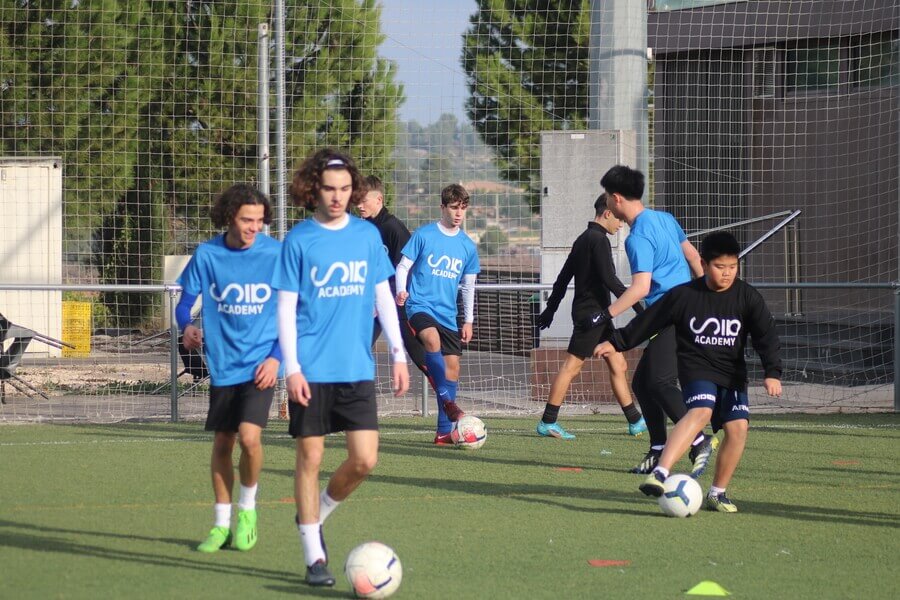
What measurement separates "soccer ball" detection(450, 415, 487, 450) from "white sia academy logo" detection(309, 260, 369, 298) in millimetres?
4134

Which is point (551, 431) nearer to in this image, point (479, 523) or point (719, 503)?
point (719, 503)

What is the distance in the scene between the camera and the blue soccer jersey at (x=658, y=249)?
7668 mm

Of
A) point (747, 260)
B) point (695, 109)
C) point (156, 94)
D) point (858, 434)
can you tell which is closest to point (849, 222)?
point (747, 260)

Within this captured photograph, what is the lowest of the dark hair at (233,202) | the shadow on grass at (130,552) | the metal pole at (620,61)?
the shadow on grass at (130,552)

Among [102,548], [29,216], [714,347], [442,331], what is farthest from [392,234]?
[29,216]

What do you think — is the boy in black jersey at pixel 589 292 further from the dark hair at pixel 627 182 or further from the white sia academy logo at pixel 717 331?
the white sia academy logo at pixel 717 331

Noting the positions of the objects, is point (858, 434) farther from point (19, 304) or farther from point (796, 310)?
point (19, 304)

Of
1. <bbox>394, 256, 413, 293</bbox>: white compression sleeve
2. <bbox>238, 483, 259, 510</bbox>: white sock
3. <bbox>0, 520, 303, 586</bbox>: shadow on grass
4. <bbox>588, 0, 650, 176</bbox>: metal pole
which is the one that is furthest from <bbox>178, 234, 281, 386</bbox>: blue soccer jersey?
<bbox>588, 0, 650, 176</bbox>: metal pole

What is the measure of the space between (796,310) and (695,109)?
3.21 meters

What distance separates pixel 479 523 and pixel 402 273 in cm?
317

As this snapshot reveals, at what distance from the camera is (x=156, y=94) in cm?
1922

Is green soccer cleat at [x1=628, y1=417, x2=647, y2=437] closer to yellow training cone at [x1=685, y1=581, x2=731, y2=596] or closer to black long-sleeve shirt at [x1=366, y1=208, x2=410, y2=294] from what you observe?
black long-sleeve shirt at [x1=366, y1=208, x2=410, y2=294]

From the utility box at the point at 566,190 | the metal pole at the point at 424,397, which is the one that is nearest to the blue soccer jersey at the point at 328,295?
the metal pole at the point at 424,397

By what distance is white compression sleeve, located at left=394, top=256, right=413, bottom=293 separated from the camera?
9.14 m
